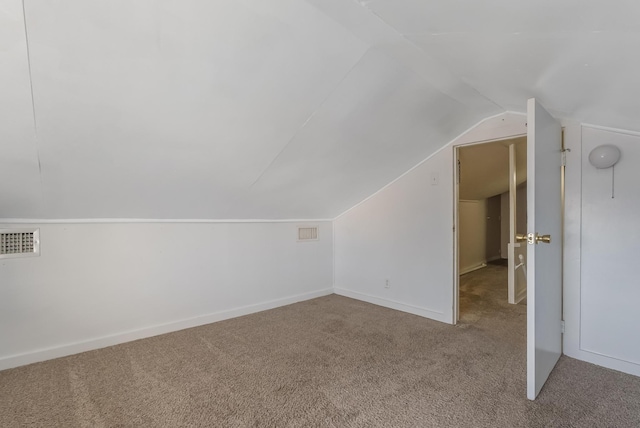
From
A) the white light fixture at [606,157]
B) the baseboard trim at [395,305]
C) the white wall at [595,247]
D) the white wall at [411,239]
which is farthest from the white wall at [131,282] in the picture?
the white light fixture at [606,157]

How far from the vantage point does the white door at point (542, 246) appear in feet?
5.60

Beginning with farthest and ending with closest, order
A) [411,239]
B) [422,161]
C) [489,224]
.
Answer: [489,224] < [411,239] < [422,161]

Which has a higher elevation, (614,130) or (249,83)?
(249,83)

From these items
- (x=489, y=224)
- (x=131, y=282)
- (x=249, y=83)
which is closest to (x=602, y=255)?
(x=249, y=83)

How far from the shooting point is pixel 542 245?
1.82m

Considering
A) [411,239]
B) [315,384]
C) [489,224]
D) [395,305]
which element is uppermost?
[411,239]

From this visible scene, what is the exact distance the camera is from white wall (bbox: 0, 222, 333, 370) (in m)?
2.18

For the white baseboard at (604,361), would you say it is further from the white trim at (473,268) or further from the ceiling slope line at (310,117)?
the white trim at (473,268)

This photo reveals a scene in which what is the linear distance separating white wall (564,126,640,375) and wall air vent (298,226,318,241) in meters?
2.57

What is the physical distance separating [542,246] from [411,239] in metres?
1.57

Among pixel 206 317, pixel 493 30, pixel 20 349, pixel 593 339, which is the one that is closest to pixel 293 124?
pixel 493 30

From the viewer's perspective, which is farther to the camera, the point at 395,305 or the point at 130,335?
the point at 395,305

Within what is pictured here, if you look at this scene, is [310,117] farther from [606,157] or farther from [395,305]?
[395,305]

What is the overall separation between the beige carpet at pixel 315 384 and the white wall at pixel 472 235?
9.05 ft
